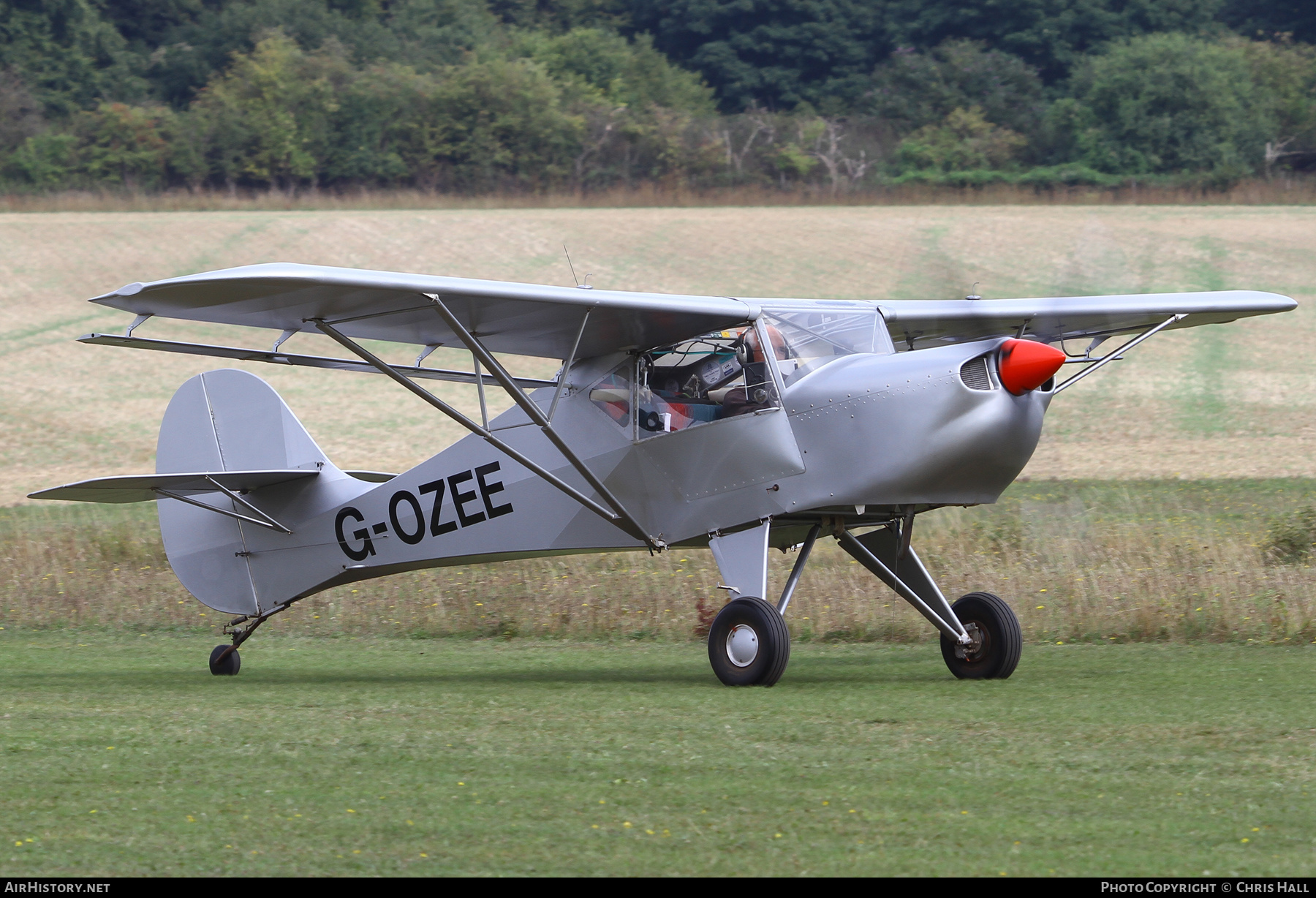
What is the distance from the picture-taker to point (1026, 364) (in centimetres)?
952

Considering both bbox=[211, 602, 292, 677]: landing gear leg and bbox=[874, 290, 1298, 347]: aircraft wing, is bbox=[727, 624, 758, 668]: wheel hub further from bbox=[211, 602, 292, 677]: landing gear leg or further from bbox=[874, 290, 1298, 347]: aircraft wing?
bbox=[211, 602, 292, 677]: landing gear leg

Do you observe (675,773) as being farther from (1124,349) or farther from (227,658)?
(227,658)

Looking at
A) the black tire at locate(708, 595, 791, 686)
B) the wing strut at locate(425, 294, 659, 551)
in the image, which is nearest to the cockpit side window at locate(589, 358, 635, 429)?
the wing strut at locate(425, 294, 659, 551)

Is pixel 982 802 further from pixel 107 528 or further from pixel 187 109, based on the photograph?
pixel 187 109

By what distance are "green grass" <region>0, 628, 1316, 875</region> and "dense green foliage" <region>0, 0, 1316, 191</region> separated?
1876 inches

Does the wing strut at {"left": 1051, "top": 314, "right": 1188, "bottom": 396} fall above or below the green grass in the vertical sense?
above

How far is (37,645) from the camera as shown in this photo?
48.8ft

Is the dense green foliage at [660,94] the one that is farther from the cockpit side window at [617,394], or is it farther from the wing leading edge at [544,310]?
the cockpit side window at [617,394]

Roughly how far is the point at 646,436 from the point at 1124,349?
3982 mm

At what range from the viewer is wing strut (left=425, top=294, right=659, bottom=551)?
9.88 m

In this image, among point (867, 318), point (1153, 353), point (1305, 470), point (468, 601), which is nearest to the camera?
point (867, 318)

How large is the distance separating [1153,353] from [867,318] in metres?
30.5

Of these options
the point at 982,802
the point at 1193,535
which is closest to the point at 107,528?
the point at 1193,535

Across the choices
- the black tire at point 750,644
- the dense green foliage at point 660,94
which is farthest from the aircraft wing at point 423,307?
the dense green foliage at point 660,94
